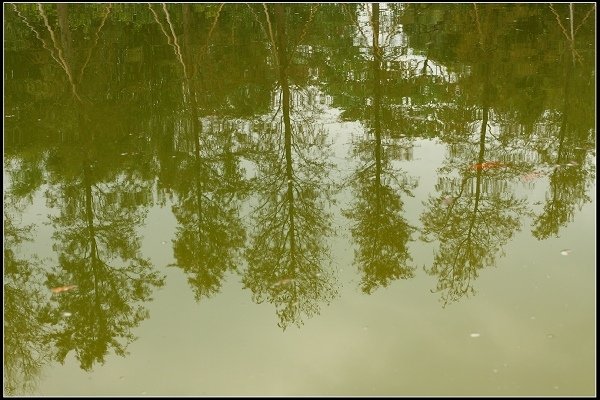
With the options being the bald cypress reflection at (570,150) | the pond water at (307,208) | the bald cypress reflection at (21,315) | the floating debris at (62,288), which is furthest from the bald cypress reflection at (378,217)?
the bald cypress reflection at (21,315)

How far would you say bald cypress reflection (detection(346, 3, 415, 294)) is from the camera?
7.15 m

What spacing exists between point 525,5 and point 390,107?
766cm

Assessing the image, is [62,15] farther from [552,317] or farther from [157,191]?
[552,317]

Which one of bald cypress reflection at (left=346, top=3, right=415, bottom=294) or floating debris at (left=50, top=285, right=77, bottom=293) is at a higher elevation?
bald cypress reflection at (left=346, top=3, right=415, bottom=294)

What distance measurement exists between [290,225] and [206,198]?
1250 mm

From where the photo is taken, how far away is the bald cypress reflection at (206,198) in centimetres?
737

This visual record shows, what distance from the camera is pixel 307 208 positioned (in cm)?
857

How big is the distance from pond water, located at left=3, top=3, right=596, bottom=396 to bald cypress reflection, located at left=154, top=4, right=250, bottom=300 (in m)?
0.04

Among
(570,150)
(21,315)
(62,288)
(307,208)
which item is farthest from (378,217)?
(21,315)

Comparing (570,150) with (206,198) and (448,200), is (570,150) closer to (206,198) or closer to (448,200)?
(448,200)

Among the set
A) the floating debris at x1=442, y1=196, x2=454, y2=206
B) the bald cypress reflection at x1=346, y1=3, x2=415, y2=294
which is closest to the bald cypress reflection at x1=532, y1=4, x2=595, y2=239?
the floating debris at x1=442, y1=196, x2=454, y2=206

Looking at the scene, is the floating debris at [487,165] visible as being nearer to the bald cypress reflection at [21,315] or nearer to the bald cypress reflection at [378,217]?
the bald cypress reflection at [378,217]

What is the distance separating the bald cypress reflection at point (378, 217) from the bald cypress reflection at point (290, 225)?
369 mm

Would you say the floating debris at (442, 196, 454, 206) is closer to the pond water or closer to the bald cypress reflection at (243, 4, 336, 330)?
the pond water
